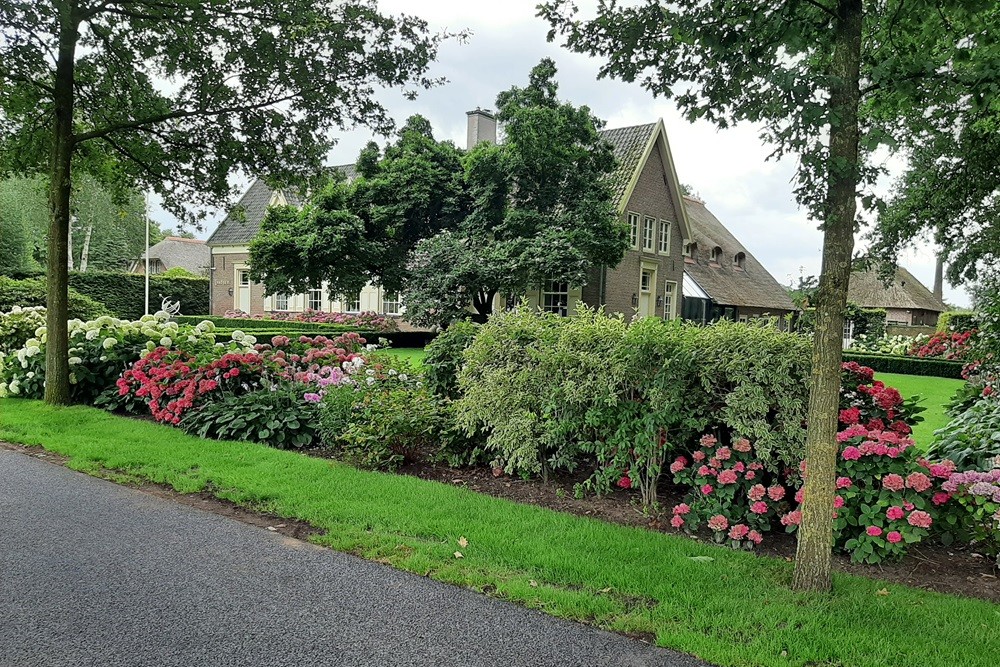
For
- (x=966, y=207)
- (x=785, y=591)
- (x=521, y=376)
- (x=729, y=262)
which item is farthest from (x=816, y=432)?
(x=729, y=262)

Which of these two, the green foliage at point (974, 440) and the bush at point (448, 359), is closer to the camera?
the green foliage at point (974, 440)

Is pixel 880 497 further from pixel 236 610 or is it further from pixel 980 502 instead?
pixel 236 610

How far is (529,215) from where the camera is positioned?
20.0 metres

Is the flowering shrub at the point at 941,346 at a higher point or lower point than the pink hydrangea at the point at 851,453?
higher

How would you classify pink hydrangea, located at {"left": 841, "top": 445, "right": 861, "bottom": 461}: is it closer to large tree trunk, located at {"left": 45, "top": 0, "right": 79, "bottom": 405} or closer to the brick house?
large tree trunk, located at {"left": 45, "top": 0, "right": 79, "bottom": 405}

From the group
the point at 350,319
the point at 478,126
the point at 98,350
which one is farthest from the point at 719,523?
the point at 478,126

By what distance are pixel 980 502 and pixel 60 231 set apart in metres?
10.4

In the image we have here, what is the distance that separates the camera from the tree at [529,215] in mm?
19484

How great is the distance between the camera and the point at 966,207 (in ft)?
31.9

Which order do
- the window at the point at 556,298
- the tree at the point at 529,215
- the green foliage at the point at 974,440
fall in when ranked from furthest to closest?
the window at the point at 556,298
the tree at the point at 529,215
the green foliage at the point at 974,440

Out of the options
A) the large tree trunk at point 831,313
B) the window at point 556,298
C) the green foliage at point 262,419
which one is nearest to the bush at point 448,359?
the green foliage at point 262,419

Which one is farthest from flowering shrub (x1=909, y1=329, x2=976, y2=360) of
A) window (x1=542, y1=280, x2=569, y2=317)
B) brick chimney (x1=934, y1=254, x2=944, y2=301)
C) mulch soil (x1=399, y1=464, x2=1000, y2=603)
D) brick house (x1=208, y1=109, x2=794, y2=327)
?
brick chimney (x1=934, y1=254, x2=944, y2=301)

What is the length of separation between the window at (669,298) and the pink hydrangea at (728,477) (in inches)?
1035

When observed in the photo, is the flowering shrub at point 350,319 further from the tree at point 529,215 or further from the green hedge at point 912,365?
the green hedge at point 912,365
